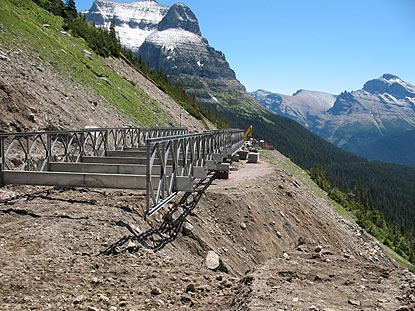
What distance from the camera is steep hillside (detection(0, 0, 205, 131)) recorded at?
18.9 m

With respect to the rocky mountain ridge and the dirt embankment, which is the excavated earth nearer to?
the rocky mountain ridge

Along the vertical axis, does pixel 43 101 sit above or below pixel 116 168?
above

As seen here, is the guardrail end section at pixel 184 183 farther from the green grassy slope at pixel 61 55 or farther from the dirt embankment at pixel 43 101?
the green grassy slope at pixel 61 55

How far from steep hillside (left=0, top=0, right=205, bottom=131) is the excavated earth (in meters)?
6.50

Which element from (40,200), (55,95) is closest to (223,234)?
(40,200)

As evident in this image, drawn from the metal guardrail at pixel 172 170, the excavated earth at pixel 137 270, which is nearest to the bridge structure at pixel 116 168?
the metal guardrail at pixel 172 170

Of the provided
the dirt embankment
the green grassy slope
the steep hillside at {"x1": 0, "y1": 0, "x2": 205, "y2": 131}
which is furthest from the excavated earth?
the green grassy slope

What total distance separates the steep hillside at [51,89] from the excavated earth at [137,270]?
21.3 ft

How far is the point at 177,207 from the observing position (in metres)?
14.7

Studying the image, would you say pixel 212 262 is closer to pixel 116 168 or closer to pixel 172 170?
pixel 172 170

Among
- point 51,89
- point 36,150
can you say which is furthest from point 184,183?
point 51,89

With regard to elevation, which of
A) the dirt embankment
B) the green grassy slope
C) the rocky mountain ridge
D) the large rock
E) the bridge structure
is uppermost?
the green grassy slope

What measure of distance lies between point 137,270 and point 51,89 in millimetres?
18776

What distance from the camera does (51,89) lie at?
2388cm
